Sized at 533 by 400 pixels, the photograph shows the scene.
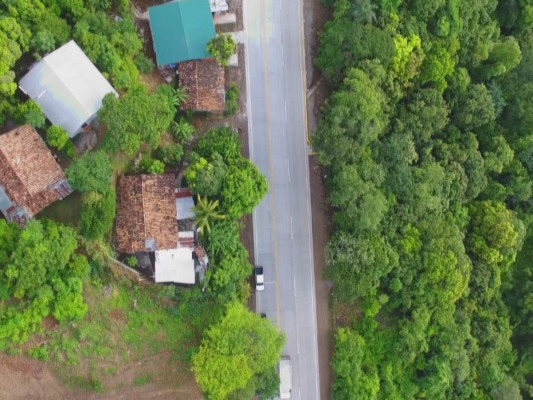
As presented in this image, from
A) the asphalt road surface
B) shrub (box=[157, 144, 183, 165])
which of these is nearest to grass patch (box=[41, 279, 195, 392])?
the asphalt road surface

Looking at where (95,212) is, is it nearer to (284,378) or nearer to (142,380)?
(142,380)

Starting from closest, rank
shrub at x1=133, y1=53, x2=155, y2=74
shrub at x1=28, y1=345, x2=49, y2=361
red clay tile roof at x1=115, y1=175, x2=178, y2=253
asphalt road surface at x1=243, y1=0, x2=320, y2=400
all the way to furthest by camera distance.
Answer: shrub at x1=28, y1=345, x2=49, y2=361
red clay tile roof at x1=115, y1=175, x2=178, y2=253
shrub at x1=133, y1=53, x2=155, y2=74
asphalt road surface at x1=243, y1=0, x2=320, y2=400

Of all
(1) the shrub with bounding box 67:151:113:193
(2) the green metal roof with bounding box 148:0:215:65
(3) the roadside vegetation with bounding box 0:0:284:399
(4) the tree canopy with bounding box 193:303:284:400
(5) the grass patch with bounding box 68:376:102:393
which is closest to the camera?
(1) the shrub with bounding box 67:151:113:193

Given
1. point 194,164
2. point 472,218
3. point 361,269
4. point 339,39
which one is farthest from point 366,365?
point 339,39

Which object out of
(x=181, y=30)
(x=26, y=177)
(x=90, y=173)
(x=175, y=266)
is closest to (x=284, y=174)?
(x=175, y=266)

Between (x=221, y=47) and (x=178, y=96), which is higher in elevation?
(x=221, y=47)

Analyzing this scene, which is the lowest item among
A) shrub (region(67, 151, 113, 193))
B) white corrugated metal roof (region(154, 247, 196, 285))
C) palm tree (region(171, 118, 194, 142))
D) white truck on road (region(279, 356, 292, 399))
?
white truck on road (region(279, 356, 292, 399))

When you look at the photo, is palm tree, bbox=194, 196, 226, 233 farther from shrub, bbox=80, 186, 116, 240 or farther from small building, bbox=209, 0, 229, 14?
small building, bbox=209, 0, 229, 14

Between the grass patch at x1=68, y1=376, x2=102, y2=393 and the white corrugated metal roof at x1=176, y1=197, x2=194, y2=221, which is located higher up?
the white corrugated metal roof at x1=176, y1=197, x2=194, y2=221
